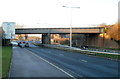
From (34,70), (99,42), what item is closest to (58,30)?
(99,42)

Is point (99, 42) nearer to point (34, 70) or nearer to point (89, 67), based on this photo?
point (89, 67)

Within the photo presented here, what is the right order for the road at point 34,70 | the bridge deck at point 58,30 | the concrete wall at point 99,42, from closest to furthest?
the road at point 34,70
the concrete wall at point 99,42
the bridge deck at point 58,30

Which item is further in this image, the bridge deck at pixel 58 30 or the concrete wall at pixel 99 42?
the bridge deck at pixel 58 30

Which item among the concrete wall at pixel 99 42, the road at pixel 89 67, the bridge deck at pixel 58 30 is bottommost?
the road at pixel 89 67

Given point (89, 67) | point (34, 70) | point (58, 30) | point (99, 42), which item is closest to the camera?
point (34, 70)

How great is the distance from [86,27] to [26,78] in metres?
56.2

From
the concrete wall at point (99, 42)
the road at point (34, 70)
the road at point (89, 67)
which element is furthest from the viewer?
the concrete wall at point (99, 42)

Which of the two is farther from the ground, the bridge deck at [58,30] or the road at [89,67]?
the bridge deck at [58,30]

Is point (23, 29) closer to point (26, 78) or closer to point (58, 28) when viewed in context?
point (58, 28)

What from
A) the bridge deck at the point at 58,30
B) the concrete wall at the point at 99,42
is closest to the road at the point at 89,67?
the concrete wall at the point at 99,42

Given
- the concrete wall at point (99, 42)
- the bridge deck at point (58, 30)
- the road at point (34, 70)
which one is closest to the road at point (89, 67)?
the road at point (34, 70)

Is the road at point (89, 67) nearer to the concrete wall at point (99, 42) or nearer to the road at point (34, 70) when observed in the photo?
the road at point (34, 70)

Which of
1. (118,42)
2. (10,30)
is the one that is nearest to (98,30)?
(118,42)

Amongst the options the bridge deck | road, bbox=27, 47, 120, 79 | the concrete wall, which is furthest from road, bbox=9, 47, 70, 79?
the bridge deck
